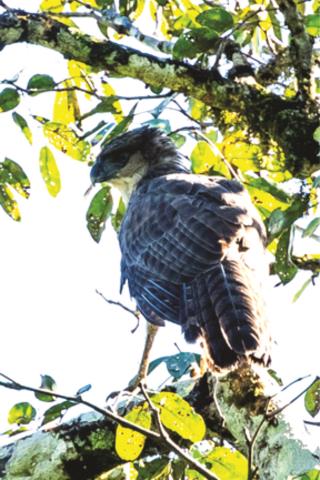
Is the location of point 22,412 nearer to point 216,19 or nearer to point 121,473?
point 121,473

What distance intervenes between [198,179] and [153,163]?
1268 mm

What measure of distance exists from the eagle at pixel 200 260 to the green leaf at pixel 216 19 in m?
0.87

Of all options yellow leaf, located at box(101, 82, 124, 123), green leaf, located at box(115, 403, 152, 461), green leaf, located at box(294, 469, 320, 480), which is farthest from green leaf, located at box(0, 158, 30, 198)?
green leaf, located at box(294, 469, 320, 480)

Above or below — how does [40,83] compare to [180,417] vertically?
above

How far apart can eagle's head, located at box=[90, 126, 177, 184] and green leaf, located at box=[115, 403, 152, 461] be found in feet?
10.7

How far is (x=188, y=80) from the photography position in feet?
18.6

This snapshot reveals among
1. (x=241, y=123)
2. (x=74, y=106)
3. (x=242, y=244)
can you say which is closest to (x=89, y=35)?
(x=74, y=106)

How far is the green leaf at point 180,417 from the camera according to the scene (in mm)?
3832

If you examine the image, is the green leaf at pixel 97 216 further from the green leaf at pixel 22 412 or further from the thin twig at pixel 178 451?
the thin twig at pixel 178 451

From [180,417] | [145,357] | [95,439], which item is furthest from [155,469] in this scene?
[145,357]

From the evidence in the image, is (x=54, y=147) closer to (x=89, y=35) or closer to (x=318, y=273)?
(x=89, y=35)

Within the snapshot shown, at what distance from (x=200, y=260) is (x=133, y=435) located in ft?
4.93

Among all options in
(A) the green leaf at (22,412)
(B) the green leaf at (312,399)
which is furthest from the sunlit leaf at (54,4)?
(B) the green leaf at (312,399)

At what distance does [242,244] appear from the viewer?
5.39 m
